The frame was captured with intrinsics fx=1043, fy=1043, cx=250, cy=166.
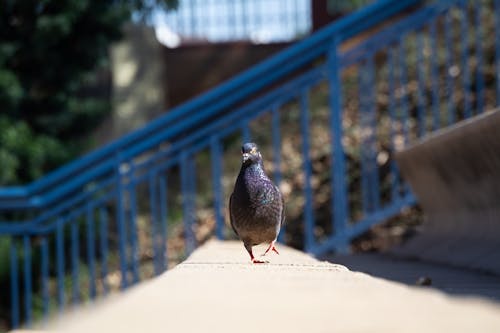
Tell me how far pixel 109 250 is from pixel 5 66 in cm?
171

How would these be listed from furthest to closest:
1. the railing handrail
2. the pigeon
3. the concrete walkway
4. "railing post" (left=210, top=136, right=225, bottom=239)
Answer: the railing handrail, "railing post" (left=210, top=136, right=225, bottom=239), the pigeon, the concrete walkway

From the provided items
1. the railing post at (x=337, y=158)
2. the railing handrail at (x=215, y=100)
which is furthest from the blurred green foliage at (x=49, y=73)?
the railing post at (x=337, y=158)

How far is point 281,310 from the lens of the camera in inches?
69.9

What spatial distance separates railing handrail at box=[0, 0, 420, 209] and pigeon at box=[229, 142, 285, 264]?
255cm

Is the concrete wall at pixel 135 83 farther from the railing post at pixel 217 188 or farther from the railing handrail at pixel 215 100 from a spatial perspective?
the railing post at pixel 217 188

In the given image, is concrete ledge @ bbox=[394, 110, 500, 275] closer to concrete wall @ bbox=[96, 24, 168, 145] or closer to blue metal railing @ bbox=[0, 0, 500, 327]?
blue metal railing @ bbox=[0, 0, 500, 327]

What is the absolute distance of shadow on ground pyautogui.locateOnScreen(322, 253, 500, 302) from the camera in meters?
3.09

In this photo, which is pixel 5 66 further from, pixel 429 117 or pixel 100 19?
pixel 429 117

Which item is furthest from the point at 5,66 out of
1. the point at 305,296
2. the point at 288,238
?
the point at 305,296

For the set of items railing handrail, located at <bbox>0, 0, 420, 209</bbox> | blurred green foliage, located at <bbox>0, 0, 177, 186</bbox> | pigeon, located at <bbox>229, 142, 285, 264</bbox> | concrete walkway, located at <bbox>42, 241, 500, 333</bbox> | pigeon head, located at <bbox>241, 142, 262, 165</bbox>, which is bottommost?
concrete walkway, located at <bbox>42, 241, 500, 333</bbox>

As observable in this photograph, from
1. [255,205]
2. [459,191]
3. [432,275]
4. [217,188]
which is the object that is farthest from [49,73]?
[255,205]

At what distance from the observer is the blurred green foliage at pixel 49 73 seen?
26.6ft

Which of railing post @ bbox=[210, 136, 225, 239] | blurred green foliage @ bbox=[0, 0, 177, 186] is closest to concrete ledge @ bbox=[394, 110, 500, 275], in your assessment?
railing post @ bbox=[210, 136, 225, 239]

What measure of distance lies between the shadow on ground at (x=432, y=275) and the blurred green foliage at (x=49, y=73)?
329cm
